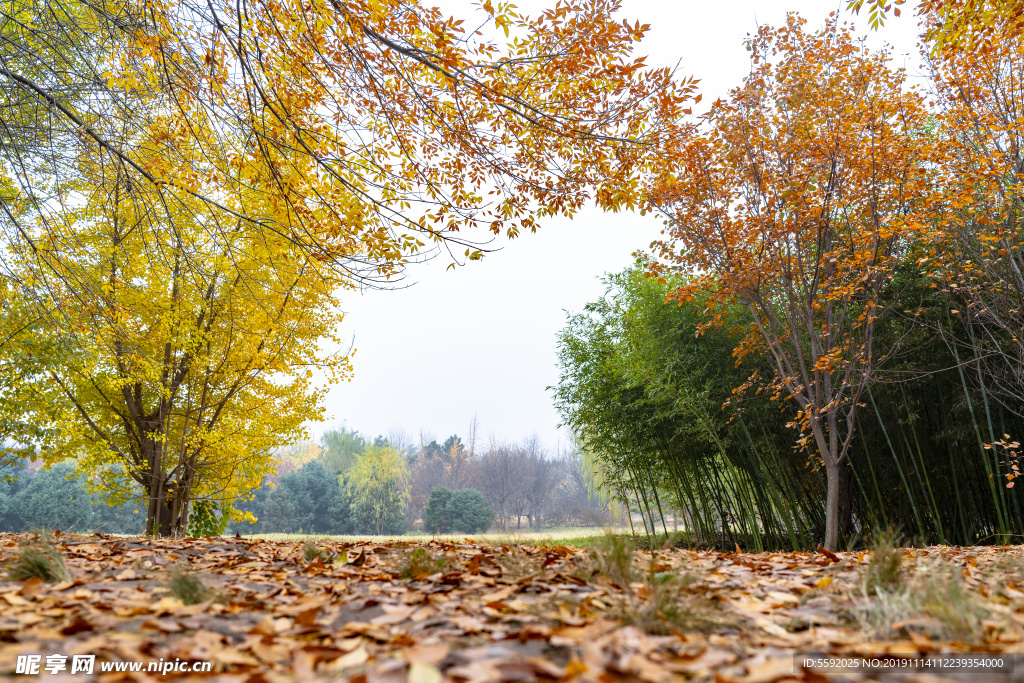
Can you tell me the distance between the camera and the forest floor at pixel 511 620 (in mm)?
1173

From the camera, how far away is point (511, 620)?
1538 mm

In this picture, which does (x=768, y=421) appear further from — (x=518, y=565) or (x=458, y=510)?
(x=458, y=510)

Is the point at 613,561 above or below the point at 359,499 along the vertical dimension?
above

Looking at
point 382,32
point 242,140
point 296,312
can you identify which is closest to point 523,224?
point 382,32

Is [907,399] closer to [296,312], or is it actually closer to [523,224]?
[523,224]

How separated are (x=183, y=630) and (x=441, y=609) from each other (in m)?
0.70

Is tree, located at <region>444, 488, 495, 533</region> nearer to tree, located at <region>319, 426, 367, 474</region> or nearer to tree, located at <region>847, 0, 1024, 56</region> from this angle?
tree, located at <region>319, 426, 367, 474</region>

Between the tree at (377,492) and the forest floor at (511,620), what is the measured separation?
19.6 m

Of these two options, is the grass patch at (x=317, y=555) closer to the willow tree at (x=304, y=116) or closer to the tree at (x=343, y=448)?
the willow tree at (x=304, y=116)

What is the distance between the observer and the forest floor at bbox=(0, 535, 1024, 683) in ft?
3.85

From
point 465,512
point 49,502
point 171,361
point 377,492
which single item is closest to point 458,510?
point 465,512

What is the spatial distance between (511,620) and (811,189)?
218 inches

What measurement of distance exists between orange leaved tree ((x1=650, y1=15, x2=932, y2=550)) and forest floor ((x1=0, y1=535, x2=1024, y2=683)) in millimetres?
3420

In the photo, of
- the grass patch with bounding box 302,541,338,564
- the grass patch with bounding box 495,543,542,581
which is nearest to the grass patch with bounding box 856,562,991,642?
the grass patch with bounding box 495,543,542,581
